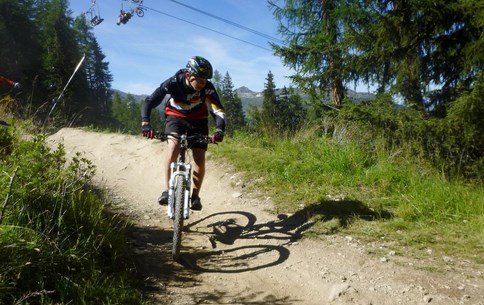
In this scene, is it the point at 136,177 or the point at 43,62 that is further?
the point at 43,62

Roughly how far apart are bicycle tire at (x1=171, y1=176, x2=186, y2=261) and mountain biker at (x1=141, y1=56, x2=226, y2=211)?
672 mm

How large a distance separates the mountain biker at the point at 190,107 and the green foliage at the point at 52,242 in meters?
1.21

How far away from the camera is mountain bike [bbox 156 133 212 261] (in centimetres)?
385

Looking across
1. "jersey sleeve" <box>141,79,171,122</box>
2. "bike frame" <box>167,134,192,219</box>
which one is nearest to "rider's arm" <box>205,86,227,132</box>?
"jersey sleeve" <box>141,79,171,122</box>

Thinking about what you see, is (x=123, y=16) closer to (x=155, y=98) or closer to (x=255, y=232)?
(x=155, y=98)

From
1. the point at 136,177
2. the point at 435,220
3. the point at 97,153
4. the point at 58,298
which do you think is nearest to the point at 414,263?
the point at 435,220

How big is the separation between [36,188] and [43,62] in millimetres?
46958

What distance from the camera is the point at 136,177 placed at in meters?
8.06

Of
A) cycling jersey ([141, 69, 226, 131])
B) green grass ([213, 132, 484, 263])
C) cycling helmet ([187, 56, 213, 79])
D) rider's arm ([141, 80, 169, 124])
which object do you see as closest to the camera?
green grass ([213, 132, 484, 263])

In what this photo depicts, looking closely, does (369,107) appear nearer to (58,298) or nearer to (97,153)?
(58,298)

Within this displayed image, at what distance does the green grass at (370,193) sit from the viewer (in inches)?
172

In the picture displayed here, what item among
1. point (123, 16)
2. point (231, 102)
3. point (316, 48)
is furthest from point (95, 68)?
point (316, 48)

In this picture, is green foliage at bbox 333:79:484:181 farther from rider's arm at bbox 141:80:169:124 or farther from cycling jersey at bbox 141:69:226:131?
rider's arm at bbox 141:80:169:124

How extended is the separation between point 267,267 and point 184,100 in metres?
2.51
